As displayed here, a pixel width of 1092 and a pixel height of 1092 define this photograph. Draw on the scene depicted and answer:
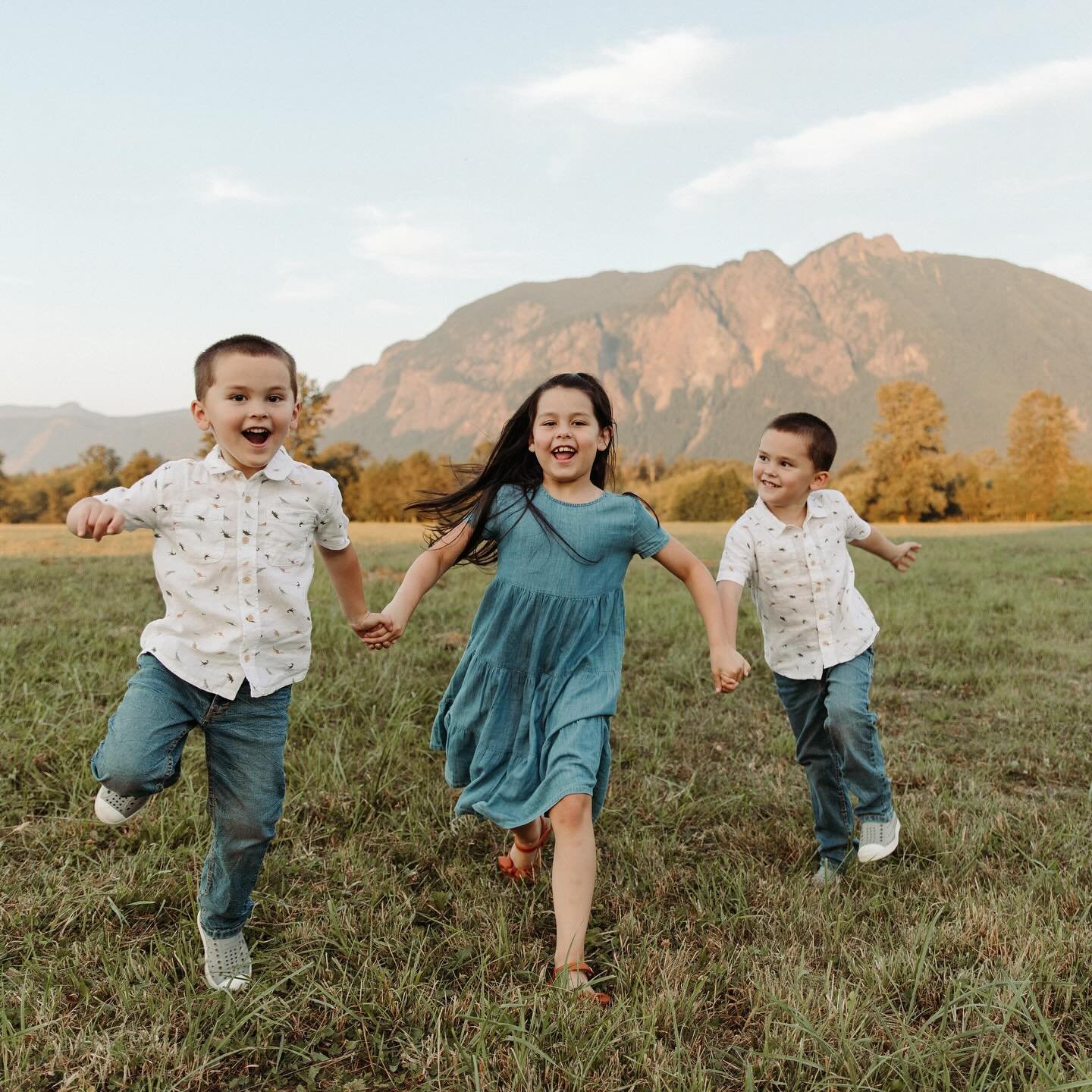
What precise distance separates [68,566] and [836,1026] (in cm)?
1025

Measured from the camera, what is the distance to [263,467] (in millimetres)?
2643

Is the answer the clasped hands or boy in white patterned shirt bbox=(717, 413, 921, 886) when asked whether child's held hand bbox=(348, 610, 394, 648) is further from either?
boy in white patterned shirt bbox=(717, 413, 921, 886)

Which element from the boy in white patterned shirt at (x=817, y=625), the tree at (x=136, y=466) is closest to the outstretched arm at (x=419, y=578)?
the boy in white patterned shirt at (x=817, y=625)

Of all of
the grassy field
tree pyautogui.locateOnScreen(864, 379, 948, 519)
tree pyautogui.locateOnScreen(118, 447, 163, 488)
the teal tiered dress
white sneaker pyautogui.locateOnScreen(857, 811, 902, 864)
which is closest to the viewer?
the grassy field

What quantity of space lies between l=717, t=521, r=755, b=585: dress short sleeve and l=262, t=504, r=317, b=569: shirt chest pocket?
1.59m

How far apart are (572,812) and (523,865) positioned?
26.7 inches

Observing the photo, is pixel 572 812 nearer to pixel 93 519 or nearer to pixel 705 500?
pixel 93 519

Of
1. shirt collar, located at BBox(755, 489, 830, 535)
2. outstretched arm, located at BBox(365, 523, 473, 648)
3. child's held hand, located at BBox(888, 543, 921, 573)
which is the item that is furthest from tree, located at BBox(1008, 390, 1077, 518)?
outstretched arm, located at BBox(365, 523, 473, 648)

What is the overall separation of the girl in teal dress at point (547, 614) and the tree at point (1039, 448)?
223ft

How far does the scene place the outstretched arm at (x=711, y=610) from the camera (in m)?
2.87

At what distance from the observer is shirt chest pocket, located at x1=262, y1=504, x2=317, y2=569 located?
2623 millimetres

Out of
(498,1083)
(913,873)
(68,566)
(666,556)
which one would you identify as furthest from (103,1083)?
(68,566)

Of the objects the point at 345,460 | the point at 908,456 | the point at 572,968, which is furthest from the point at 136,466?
the point at 572,968

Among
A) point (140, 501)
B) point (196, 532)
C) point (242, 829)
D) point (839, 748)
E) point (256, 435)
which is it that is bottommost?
point (839, 748)
